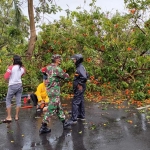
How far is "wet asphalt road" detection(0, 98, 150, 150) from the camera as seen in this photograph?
5.59m

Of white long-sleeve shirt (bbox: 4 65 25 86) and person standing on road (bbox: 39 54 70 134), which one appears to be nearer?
person standing on road (bbox: 39 54 70 134)

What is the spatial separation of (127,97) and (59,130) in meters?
4.80

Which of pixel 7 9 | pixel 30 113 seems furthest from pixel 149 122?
pixel 7 9

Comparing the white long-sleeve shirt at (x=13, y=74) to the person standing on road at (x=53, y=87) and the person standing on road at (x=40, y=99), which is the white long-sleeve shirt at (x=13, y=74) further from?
the person standing on road at (x=40, y=99)

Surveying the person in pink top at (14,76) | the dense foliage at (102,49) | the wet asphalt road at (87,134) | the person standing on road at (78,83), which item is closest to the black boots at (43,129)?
the wet asphalt road at (87,134)

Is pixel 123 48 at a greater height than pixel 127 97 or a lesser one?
greater

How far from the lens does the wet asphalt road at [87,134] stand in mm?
5594

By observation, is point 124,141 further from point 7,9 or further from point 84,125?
point 7,9

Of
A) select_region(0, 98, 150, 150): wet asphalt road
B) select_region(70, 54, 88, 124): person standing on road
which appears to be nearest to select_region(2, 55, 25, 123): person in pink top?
select_region(0, 98, 150, 150): wet asphalt road

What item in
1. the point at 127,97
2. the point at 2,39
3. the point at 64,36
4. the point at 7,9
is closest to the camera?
the point at 127,97

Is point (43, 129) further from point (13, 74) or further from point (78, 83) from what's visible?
point (13, 74)

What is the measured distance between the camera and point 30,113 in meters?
8.68

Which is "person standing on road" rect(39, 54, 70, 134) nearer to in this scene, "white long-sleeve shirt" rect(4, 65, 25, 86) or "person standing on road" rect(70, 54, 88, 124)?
"person standing on road" rect(70, 54, 88, 124)

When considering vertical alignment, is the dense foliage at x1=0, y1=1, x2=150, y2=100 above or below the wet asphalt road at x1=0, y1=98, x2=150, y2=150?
above
